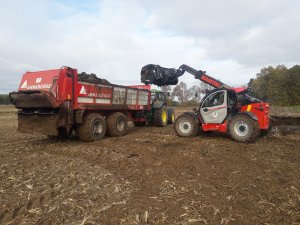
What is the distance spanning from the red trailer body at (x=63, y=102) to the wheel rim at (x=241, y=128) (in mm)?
4749

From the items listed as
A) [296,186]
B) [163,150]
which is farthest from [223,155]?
[296,186]

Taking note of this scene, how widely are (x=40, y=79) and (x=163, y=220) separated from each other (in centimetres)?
748

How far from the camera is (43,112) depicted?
977cm

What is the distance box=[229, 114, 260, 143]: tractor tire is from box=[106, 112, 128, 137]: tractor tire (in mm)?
4562

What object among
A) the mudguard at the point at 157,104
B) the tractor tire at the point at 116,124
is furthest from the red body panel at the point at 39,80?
the mudguard at the point at 157,104

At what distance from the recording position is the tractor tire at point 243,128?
32.4ft

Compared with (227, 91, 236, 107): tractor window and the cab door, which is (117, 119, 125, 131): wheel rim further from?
(227, 91, 236, 107): tractor window

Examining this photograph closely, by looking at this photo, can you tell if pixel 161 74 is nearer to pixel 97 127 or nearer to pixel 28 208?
pixel 97 127

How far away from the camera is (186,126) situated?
1176 centimetres

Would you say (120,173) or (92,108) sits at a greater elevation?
(92,108)

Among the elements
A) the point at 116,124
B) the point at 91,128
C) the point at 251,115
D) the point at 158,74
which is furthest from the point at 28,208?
the point at 158,74

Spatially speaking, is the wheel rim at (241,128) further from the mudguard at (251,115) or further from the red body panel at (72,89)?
the red body panel at (72,89)

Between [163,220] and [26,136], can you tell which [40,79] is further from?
[163,220]

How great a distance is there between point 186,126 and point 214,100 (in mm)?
1525
